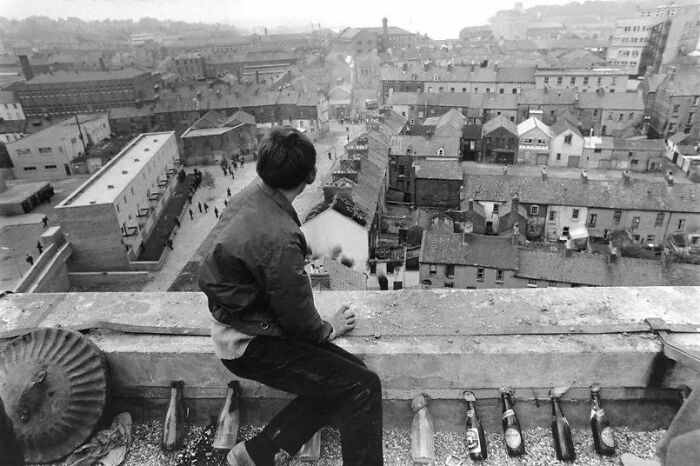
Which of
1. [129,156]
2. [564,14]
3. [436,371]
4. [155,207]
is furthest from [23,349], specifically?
[564,14]

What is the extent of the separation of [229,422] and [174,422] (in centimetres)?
48

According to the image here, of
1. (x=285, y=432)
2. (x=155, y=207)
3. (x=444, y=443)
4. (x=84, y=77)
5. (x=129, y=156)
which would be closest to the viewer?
(x=285, y=432)

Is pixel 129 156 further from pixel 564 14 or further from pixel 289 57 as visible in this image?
pixel 564 14

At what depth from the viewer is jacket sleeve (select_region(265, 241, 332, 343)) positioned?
2.79 meters

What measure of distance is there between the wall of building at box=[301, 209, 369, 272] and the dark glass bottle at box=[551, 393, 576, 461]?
19050mm

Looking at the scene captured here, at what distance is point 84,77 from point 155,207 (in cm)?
4109

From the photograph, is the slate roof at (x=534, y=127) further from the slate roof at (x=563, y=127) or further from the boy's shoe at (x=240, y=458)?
the boy's shoe at (x=240, y=458)

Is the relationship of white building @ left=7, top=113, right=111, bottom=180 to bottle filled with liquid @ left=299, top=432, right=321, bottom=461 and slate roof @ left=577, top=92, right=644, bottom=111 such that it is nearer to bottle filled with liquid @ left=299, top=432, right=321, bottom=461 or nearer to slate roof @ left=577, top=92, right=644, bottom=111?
bottle filled with liquid @ left=299, top=432, right=321, bottom=461

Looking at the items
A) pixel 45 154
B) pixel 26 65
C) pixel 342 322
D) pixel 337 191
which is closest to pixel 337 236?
pixel 337 191

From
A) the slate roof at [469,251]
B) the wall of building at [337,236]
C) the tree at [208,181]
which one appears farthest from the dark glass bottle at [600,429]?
the tree at [208,181]

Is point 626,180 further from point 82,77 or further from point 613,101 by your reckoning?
point 82,77

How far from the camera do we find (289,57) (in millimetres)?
91000

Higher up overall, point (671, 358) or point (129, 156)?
point (671, 358)

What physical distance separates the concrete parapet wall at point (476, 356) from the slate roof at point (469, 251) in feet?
58.6
